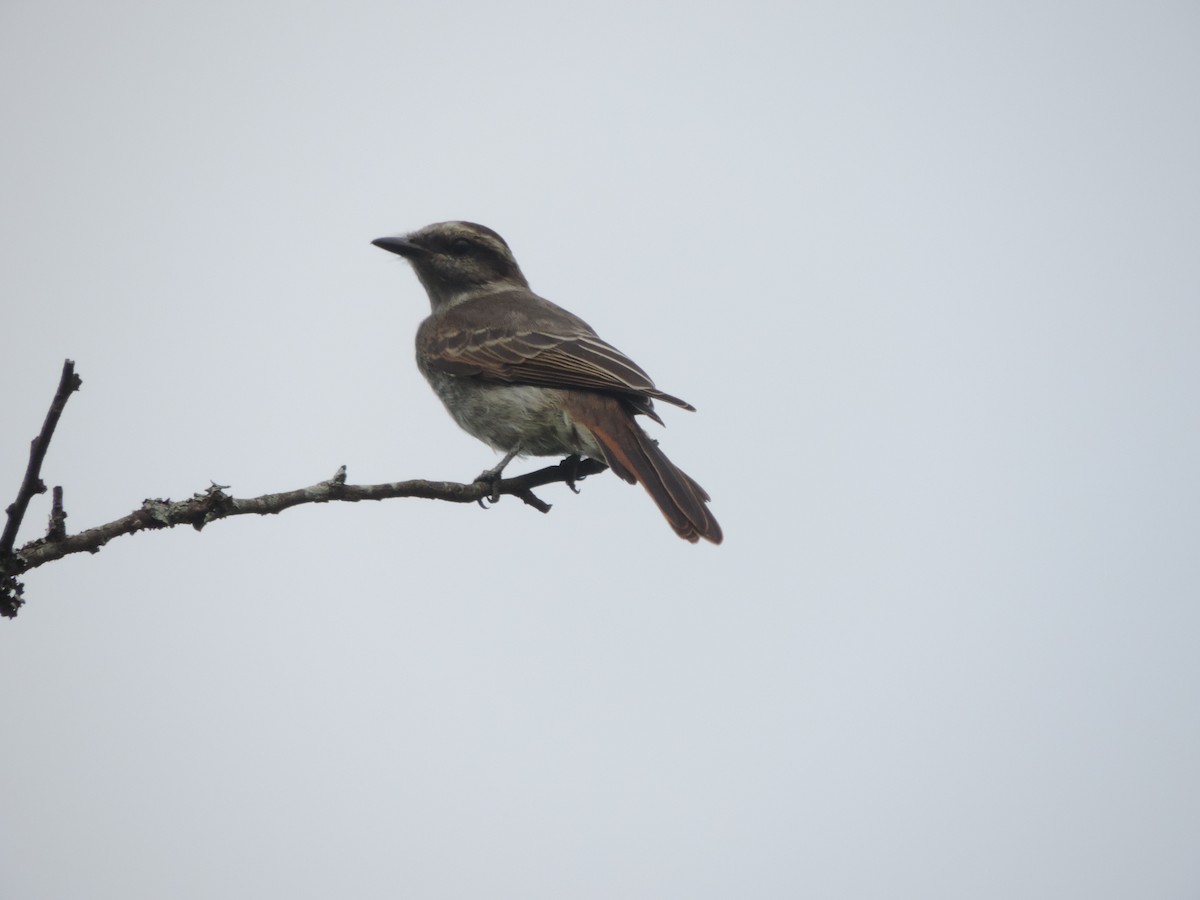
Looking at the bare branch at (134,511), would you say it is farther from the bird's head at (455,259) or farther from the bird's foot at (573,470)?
the bird's head at (455,259)

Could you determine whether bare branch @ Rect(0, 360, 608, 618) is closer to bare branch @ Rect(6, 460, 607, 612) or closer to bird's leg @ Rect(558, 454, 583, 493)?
bare branch @ Rect(6, 460, 607, 612)

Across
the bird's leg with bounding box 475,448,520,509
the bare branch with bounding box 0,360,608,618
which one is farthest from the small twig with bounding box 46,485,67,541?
the bird's leg with bounding box 475,448,520,509

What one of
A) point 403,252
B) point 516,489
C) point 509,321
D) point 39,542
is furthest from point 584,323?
point 39,542

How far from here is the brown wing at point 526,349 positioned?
7602 millimetres

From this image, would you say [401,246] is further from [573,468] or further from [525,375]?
[573,468]

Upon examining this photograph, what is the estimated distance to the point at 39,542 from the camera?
3.86 metres

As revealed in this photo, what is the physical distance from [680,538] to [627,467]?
0.94 meters

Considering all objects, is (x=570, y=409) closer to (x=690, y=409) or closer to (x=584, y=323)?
(x=690, y=409)

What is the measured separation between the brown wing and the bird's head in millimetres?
306

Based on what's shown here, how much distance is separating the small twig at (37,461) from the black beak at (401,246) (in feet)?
19.3

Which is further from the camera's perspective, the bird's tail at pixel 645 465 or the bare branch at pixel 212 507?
the bird's tail at pixel 645 465

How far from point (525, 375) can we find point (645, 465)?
4.89ft

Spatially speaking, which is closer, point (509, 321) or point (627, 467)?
point (627, 467)

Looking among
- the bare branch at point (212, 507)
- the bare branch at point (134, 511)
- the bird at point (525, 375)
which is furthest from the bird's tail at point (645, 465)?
the bare branch at point (134, 511)
